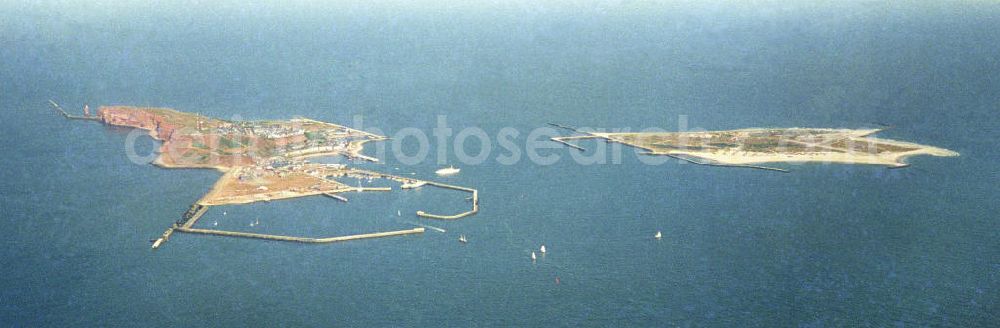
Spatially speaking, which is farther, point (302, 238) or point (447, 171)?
point (447, 171)

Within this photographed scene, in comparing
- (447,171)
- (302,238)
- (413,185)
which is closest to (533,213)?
(413,185)

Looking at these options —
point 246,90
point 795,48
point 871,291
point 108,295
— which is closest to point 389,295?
point 108,295

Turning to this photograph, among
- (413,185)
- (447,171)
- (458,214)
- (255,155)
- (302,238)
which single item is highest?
(255,155)

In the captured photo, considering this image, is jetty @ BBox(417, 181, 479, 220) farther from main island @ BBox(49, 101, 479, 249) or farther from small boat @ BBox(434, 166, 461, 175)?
small boat @ BBox(434, 166, 461, 175)

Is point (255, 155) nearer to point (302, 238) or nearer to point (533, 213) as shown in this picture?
point (302, 238)

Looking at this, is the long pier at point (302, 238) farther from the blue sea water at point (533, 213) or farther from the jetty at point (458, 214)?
the jetty at point (458, 214)
